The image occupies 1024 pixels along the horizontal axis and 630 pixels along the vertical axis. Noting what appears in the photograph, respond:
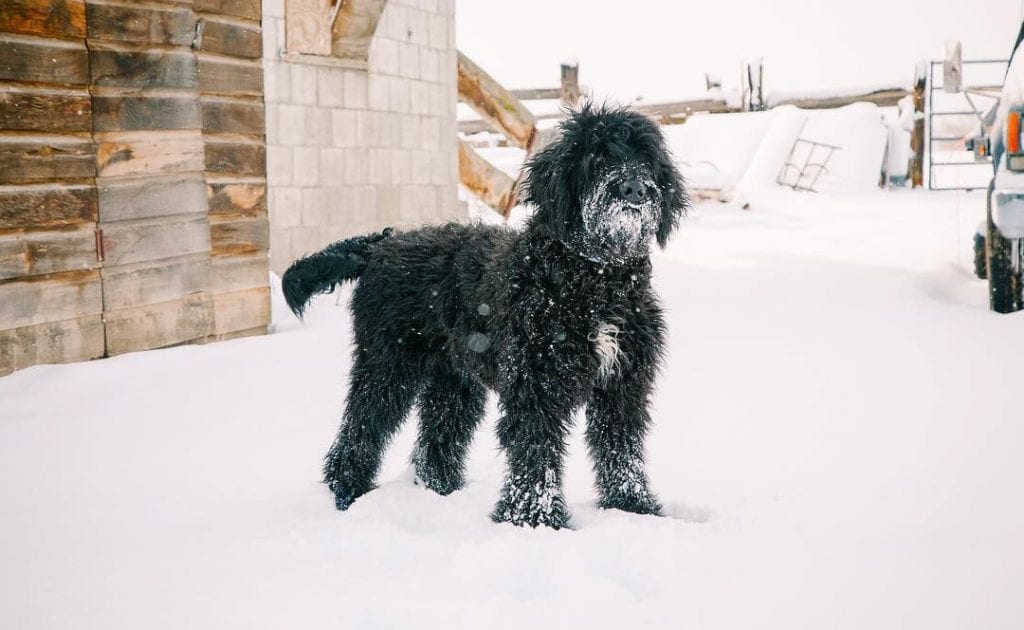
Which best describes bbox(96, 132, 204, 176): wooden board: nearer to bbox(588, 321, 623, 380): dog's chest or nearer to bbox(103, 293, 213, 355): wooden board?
bbox(103, 293, 213, 355): wooden board

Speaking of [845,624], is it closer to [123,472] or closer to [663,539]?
[663,539]

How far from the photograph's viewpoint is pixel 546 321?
3000 mm

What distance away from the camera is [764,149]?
1745cm

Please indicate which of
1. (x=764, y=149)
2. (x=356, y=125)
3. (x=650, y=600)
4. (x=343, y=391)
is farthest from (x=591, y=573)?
(x=764, y=149)

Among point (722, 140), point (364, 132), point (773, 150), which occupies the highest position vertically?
point (722, 140)

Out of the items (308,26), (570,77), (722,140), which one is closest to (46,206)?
(308,26)

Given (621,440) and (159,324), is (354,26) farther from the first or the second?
(621,440)

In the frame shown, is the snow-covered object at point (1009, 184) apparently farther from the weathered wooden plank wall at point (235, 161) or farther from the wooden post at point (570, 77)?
the wooden post at point (570, 77)

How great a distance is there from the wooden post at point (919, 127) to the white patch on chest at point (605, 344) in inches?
584

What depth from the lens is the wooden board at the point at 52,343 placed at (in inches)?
192

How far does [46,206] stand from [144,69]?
108 cm

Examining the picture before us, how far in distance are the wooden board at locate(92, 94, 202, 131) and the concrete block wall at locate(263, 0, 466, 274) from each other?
188cm

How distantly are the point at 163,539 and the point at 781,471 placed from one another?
2381mm

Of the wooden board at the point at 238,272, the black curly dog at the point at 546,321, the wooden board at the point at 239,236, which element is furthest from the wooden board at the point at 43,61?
the black curly dog at the point at 546,321
